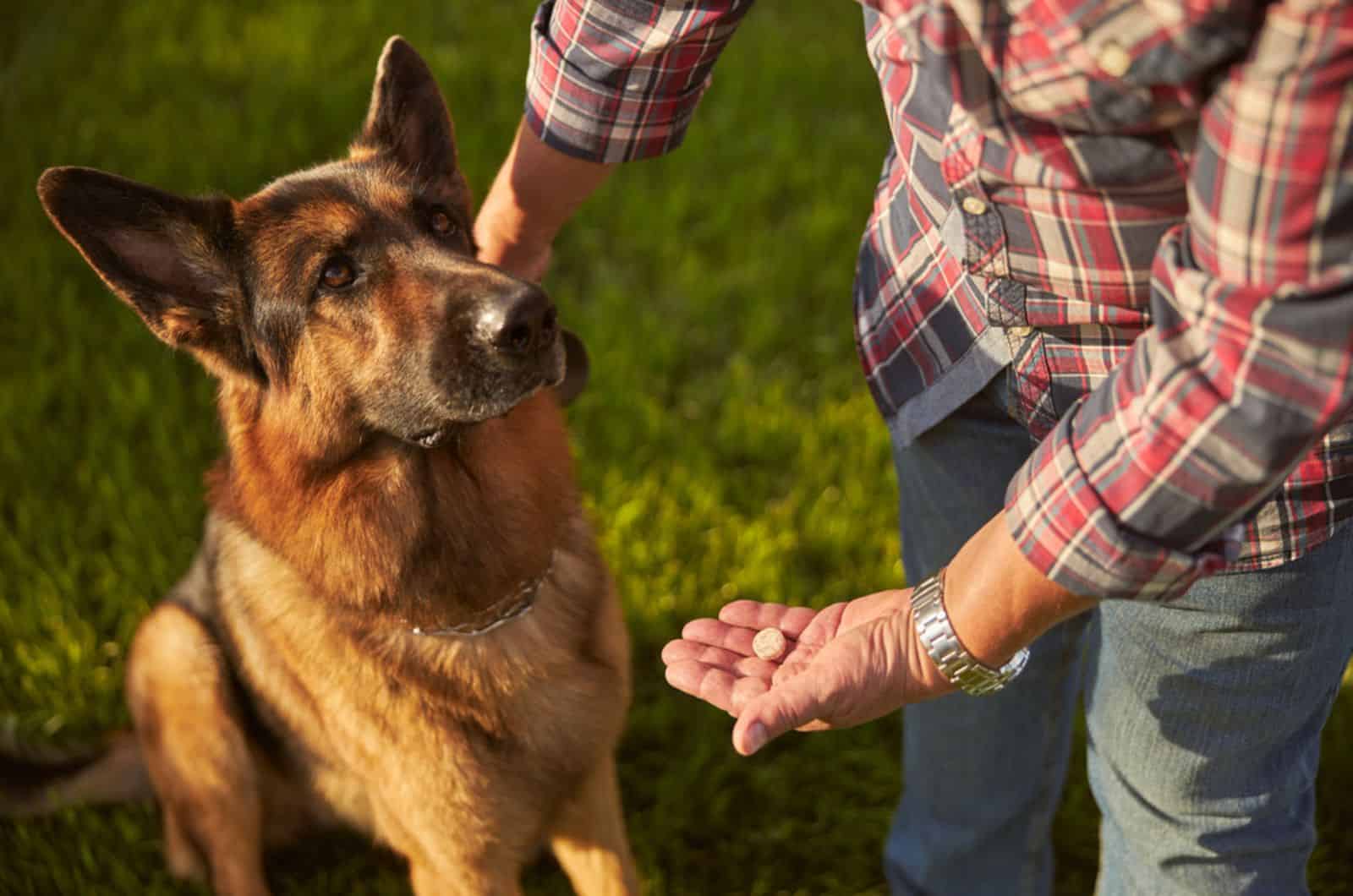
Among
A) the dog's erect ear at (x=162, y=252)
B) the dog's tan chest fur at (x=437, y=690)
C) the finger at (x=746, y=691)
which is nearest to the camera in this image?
the finger at (x=746, y=691)

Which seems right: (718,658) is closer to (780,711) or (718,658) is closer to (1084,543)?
(780,711)

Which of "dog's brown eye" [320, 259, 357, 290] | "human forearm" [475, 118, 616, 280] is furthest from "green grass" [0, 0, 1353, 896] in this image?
"dog's brown eye" [320, 259, 357, 290]

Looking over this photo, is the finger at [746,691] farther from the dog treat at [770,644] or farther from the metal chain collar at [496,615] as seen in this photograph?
the metal chain collar at [496,615]

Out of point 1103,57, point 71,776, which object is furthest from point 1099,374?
point 71,776

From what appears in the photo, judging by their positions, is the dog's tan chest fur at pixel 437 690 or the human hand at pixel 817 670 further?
the dog's tan chest fur at pixel 437 690

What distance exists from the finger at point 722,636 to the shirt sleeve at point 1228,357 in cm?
49

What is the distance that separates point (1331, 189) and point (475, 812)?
5.85 feet

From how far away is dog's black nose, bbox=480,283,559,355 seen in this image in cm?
197

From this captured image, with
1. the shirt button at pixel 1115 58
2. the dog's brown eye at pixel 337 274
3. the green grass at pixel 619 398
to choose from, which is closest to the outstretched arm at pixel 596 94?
the dog's brown eye at pixel 337 274

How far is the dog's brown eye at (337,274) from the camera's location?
7.01 feet

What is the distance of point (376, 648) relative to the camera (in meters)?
2.26

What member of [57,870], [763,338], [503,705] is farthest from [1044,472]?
[763,338]

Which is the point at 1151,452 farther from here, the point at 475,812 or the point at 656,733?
the point at 656,733

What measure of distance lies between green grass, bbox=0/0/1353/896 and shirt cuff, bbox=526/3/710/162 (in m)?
1.51
